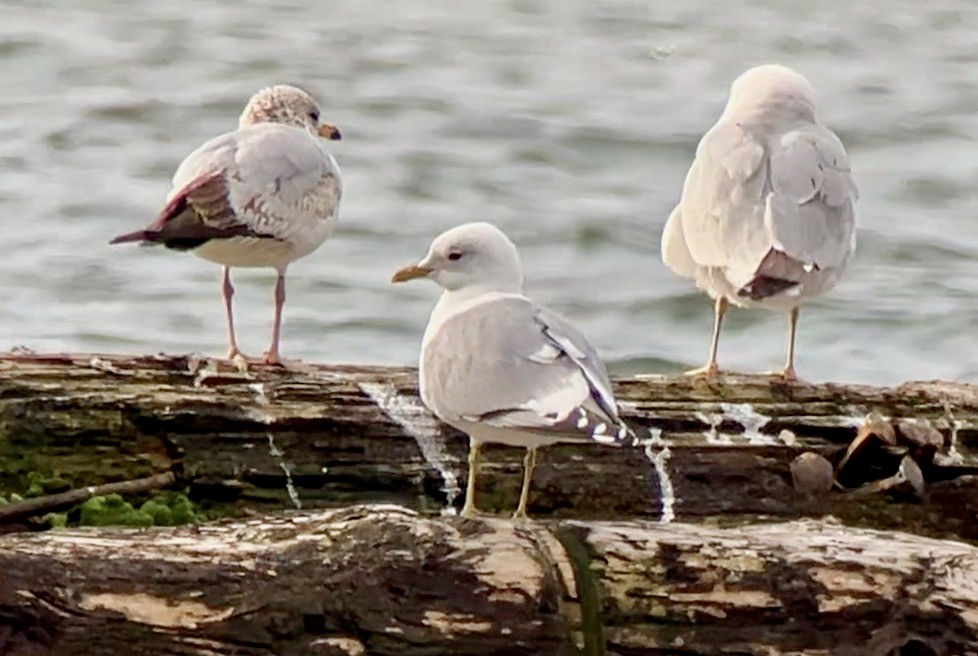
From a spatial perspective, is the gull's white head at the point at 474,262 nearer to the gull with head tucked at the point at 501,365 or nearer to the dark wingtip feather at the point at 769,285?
the gull with head tucked at the point at 501,365

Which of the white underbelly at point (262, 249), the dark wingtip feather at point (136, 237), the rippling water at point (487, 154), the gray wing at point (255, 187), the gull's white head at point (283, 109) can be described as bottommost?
the rippling water at point (487, 154)

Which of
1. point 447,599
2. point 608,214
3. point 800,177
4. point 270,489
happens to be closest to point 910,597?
point 447,599

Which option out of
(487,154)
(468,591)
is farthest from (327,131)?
(487,154)

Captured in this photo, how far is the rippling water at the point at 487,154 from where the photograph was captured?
10.7m

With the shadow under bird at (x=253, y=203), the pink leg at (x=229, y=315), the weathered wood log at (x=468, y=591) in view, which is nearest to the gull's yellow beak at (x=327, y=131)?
the shadow under bird at (x=253, y=203)

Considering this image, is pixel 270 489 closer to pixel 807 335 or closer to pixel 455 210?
pixel 807 335

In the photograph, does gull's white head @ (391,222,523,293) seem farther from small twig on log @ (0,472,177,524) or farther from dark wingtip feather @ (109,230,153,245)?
dark wingtip feather @ (109,230,153,245)

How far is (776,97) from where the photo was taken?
21.3 ft

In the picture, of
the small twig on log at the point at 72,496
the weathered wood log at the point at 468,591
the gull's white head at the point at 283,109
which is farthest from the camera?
the gull's white head at the point at 283,109

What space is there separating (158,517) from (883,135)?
32.4 ft

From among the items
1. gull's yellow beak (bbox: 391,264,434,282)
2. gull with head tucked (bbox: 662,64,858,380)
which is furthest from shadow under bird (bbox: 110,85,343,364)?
gull with head tucked (bbox: 662,64,858,380)

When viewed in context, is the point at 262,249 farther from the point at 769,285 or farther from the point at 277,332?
the point at 769,285

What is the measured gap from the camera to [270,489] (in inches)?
195

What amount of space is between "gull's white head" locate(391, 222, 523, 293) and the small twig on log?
0.73 meters
